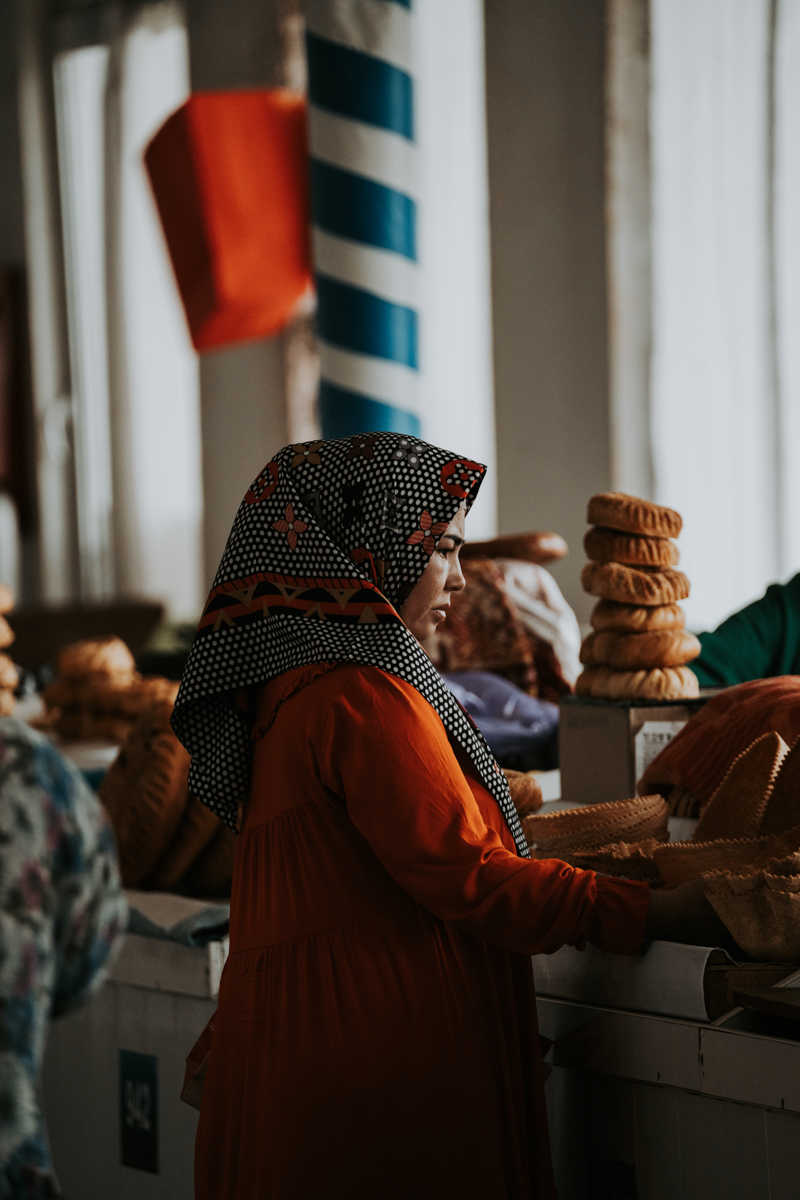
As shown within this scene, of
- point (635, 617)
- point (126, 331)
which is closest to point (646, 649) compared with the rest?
point (635, 617)

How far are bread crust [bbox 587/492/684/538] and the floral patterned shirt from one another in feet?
4.40

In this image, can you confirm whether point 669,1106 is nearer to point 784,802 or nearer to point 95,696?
point 784,802

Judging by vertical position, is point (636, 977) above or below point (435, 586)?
below

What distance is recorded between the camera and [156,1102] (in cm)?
185

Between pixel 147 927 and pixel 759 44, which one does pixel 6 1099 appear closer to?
pixel 147 927

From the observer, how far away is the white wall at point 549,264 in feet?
15.1

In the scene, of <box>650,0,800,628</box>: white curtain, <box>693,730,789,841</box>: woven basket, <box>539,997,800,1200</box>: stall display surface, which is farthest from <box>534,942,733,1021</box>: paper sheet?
<box>650,0,800,628</box>: white curtain

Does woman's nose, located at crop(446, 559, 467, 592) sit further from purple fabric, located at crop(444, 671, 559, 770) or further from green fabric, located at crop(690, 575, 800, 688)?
purple fabric, located at crop(444, 671, 559, 770)

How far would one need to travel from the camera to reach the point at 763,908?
1267 millimetres

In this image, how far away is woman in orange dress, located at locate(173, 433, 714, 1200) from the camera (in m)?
1.21

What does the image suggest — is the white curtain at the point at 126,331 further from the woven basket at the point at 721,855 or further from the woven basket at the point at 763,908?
the woven basket at the point at 763,908

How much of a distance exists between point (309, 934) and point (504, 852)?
0.21 m

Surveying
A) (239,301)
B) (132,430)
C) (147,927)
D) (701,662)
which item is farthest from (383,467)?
(132,430)

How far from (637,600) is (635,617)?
3cm
